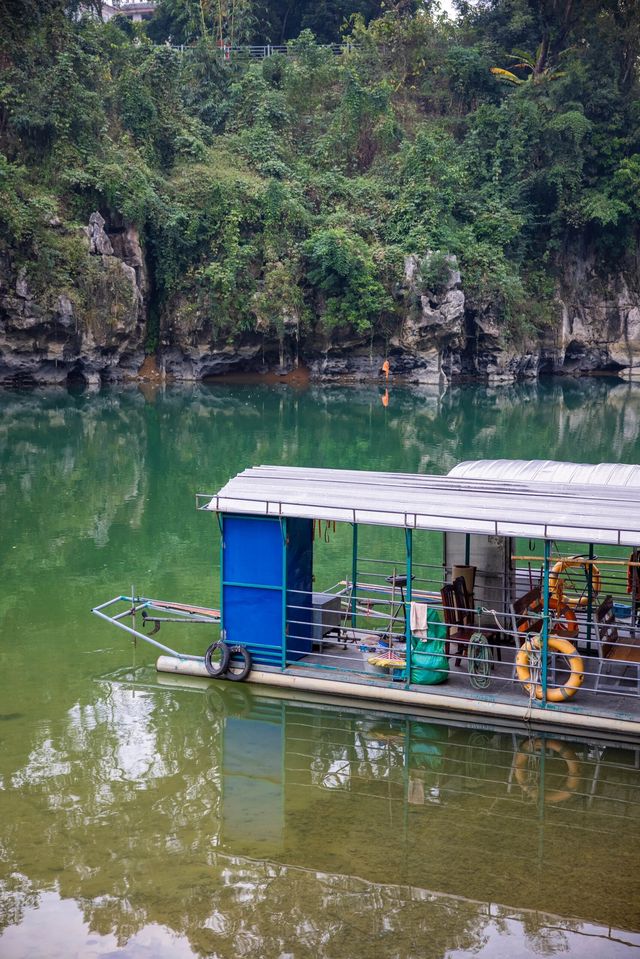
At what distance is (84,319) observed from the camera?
36.3 metres

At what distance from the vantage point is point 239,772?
26.5ft

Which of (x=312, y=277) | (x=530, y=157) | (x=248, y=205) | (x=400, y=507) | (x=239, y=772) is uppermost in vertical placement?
(x=530, y=157)

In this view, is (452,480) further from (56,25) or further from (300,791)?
(56,25)

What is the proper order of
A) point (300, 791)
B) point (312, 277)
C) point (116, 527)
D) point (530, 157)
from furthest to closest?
point (530, 157)
point (312, 277)
point (116, 527)
point (300, 791)

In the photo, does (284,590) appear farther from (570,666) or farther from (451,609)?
(570,666)

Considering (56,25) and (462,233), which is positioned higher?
(56,25)

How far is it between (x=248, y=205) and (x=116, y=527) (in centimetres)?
2746

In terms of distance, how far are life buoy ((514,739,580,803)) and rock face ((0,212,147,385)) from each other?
30.3 metres

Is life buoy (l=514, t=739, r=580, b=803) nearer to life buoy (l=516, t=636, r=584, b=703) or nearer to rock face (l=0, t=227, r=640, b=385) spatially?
life buoy (l=516, t=636, r=584, b=703)

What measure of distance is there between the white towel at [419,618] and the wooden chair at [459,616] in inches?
10.5

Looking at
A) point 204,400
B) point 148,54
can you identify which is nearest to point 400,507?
point 204,400

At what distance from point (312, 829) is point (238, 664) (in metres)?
2.72

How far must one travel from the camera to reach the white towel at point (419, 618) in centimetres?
899

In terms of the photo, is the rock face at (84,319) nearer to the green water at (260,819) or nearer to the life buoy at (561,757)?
the green water at (260,819)
